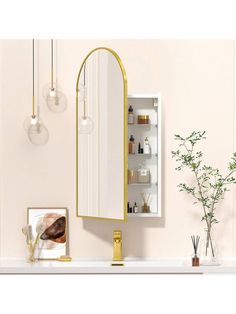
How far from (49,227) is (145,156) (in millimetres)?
977

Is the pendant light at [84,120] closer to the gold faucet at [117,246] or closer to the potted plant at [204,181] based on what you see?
the potted plant at [204,181]

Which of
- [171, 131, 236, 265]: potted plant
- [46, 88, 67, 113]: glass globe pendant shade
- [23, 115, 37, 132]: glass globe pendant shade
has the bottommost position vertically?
[171, 131, 236, 265]: potted plant

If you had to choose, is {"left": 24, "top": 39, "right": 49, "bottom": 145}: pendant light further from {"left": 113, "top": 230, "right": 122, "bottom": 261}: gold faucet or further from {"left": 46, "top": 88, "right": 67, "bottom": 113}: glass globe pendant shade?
{"left": 113, "top": 230, "right": 122, "bottom": 261}: gold faucet

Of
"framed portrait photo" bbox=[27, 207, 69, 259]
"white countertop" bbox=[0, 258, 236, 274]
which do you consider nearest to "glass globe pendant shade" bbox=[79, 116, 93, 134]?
"framed portrait photo" bbox=[27, 207, 69, 259]

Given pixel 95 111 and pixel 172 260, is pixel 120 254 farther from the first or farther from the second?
pixel 95 111

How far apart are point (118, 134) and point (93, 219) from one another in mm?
867

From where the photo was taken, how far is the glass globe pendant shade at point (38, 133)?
6160 mm

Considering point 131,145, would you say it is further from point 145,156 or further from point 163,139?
point 163,139

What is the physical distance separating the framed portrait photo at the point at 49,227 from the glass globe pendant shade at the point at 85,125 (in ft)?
2.21

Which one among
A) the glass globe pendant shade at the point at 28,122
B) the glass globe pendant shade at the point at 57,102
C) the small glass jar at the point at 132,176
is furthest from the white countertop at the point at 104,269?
the glass globe pendant shade at the point at 57,102

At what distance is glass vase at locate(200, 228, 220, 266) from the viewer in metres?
6.00

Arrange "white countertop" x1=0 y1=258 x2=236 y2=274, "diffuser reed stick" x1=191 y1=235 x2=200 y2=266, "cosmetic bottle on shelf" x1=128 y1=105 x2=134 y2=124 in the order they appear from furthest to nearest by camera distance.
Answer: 1. "cosmetic bottle on shelf" x1=128 y1=105 x2=134 y2=124
2. "diffuser reed stick" x1=191 y1=235 x2=200 y2=266
3. "white countertop" x1=0 y1=258 x2=236 y2=274

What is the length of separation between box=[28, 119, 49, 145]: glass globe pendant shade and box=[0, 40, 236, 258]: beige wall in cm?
5

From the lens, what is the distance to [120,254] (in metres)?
6.07
